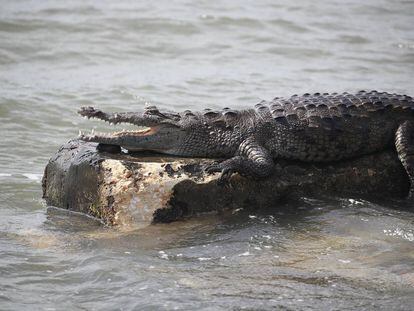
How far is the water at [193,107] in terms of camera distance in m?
4.98

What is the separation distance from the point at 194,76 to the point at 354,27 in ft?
17.9

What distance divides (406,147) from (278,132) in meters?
1.19

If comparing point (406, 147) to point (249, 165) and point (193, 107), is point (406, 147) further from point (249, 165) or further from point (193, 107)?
point (193, 107)

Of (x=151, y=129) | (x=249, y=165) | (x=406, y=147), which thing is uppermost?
(x=151, y=129)

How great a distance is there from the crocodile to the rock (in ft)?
0.38

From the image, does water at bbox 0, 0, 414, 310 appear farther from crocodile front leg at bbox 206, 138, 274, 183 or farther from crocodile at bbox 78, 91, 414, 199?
crocodile at bbox 78, 91, 414, 199

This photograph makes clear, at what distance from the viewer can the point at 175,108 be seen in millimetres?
10914

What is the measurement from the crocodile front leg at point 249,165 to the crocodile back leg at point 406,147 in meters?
1.27

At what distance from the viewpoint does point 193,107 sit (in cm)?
1102

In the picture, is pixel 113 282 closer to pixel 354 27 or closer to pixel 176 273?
pixel 176 273

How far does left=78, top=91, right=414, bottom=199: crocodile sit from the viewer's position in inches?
254

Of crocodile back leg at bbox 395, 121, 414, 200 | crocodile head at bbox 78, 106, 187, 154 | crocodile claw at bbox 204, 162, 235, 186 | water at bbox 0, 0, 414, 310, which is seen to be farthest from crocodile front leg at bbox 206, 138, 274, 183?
crocodile back leg at bbox 395, 121, 414, 200

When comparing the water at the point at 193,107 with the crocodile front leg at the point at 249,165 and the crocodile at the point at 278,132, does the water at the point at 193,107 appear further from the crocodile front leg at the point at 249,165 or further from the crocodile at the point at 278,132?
the crocodile at the point at 278,132

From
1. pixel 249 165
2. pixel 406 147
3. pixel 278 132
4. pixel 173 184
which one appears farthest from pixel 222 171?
pixel 406 147
